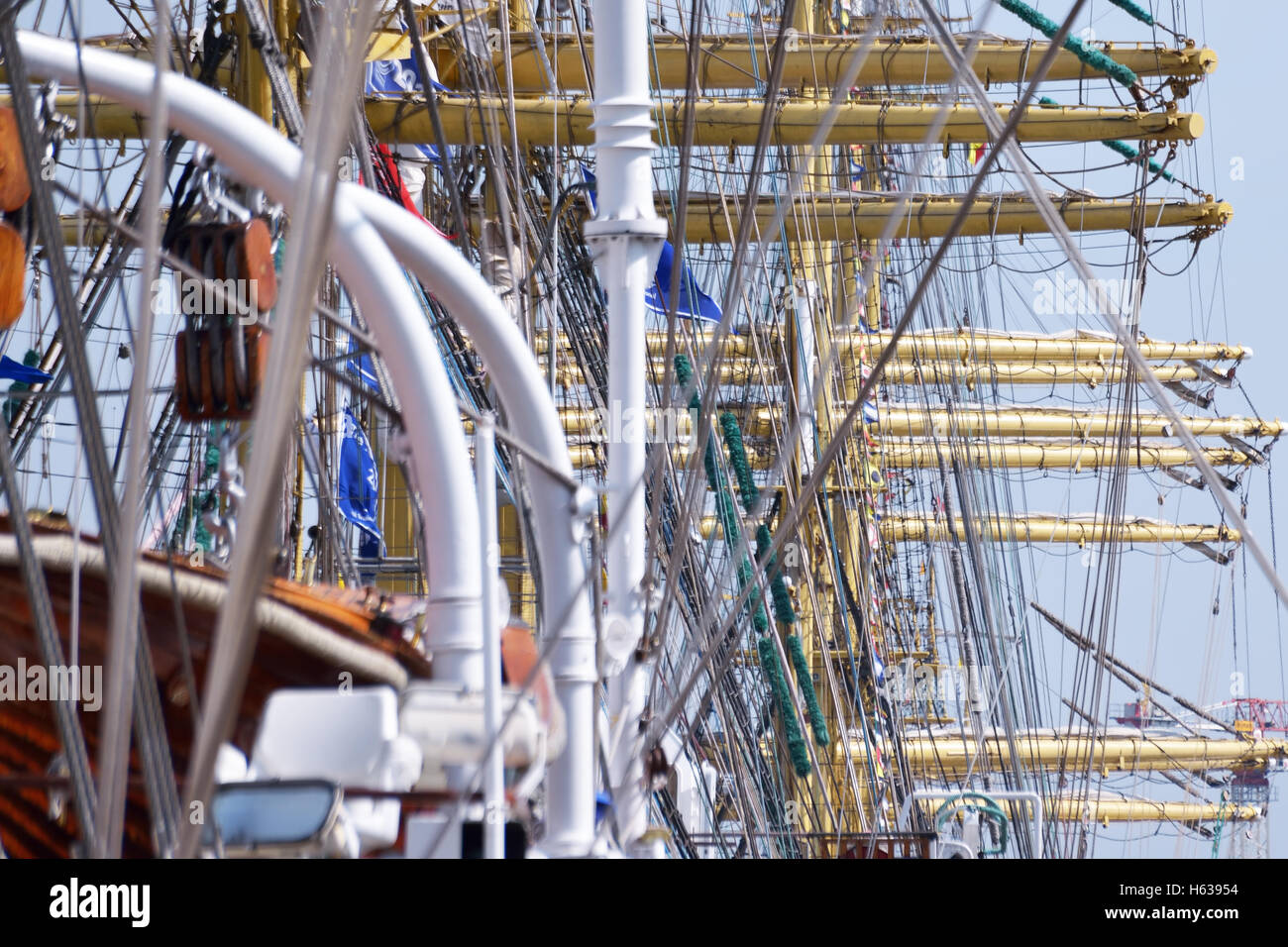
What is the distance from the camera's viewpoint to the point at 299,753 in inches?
128

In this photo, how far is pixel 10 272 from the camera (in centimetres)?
334

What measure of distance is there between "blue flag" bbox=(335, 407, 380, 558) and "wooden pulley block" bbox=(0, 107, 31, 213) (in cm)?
954

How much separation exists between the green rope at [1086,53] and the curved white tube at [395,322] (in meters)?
15.4

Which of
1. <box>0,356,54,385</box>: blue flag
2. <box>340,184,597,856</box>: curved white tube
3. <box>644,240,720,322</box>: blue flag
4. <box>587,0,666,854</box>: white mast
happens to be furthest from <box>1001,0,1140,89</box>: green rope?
<box>340,184,597,856</box>: curved white tube

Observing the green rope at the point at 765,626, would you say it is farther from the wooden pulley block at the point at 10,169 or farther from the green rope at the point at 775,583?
the wooden pulley block at the point at 10,169

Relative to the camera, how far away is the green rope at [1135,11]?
17109 mm

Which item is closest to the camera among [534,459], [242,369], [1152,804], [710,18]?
[242,369]

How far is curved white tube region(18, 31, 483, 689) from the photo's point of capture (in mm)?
3459

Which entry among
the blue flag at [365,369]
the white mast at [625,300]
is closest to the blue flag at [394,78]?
the blue flag at [365,369]

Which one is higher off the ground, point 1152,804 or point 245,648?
point 245,648
